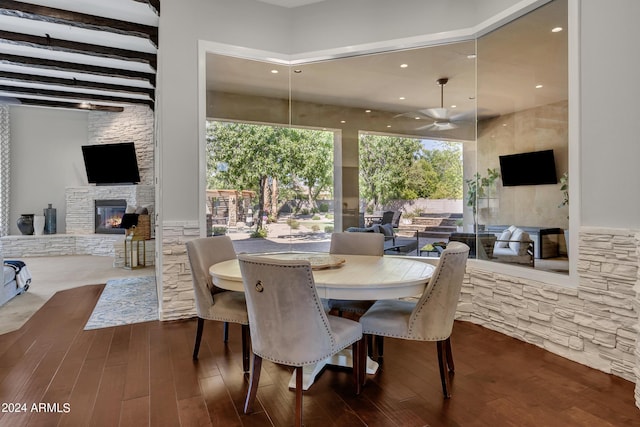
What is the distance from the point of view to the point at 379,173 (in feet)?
15.1

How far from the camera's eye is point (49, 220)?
8391 mm

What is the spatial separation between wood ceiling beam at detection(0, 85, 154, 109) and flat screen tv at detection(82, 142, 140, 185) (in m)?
0.96

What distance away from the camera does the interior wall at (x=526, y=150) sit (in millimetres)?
3070

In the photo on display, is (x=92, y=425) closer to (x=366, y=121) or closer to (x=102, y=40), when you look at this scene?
(x=366, y=121)

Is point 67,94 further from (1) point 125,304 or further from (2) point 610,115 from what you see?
(2) point 610,115

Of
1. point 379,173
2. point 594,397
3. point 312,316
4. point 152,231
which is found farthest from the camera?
point 152,231

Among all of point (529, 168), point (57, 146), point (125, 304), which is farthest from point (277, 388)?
point (57, 146)

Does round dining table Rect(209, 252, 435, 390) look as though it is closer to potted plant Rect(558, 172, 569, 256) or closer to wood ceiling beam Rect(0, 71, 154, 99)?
potted plant Rect(558, 172, 569, 256)

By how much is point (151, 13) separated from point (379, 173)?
10.4 feet

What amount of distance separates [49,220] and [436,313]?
924 cm

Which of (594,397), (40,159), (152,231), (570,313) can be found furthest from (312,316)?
(40,159)

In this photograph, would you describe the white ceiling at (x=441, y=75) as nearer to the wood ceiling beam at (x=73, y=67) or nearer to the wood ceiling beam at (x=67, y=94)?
the wood ceiling beam at (x=73, y=67)

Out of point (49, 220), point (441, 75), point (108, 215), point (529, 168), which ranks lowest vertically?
point (49, 220)

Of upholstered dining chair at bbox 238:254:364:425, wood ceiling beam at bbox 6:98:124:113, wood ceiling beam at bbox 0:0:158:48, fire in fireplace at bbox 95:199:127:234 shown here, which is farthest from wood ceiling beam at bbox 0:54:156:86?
upholstered dining chair at bbox 238:254:364:425
